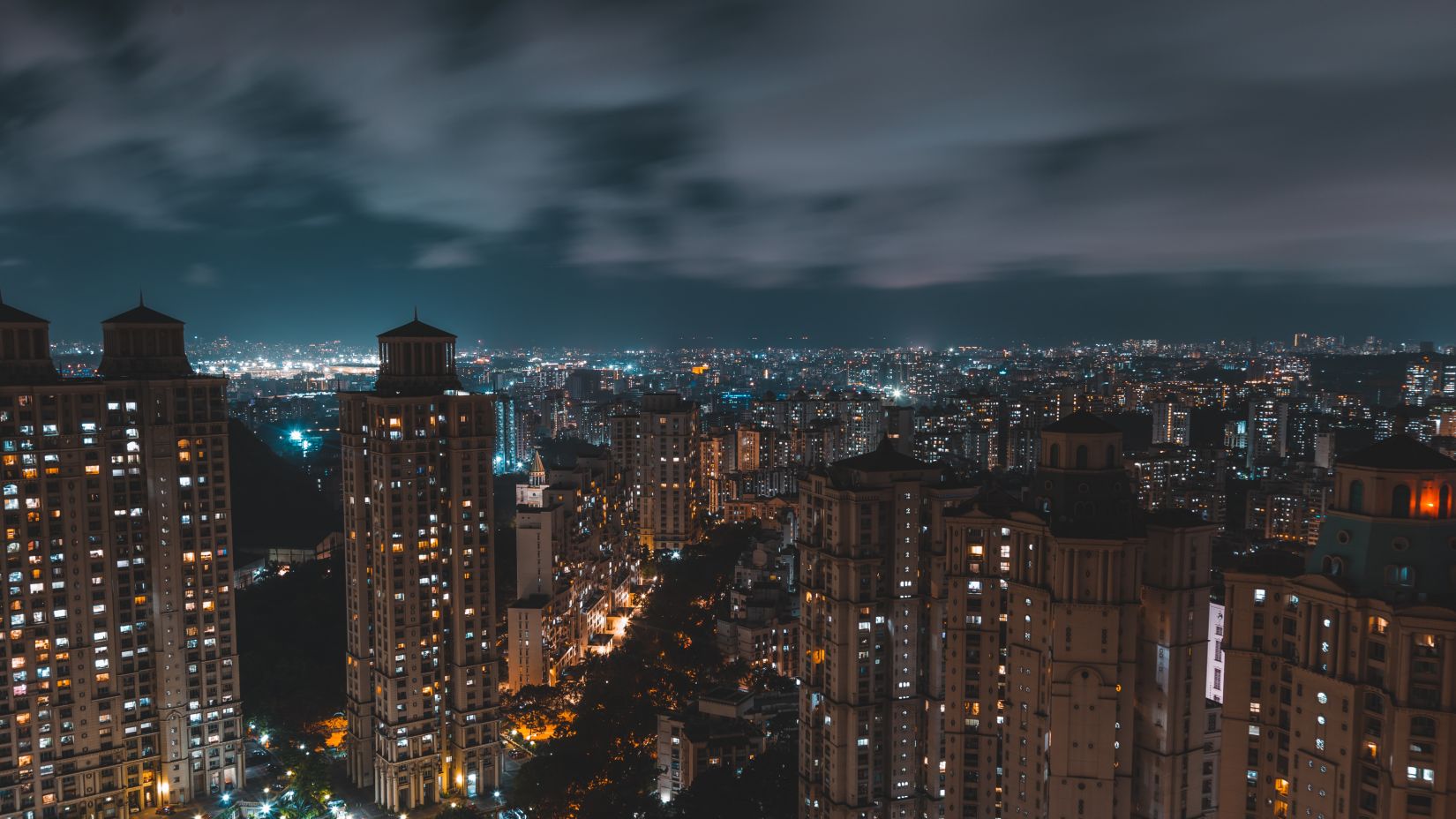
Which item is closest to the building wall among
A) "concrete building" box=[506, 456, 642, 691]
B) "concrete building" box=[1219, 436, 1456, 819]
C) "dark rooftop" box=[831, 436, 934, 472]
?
"concrete building" box=[506, 456, 642, 691]

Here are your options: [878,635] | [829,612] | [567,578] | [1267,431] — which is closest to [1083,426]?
[878,635]

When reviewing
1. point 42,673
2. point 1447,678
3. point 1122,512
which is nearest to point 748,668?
point 1122,512

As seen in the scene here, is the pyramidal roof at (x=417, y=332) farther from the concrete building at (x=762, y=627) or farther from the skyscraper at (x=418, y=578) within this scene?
the concrete building at (x=762, y=627)

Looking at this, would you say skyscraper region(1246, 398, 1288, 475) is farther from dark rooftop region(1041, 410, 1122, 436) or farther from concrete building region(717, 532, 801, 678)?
dark rooftop region(1041, 410, 1122, 436)

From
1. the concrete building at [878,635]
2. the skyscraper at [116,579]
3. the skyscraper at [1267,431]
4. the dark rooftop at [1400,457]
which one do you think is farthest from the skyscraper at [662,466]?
the dark rooftop at [1400,457]

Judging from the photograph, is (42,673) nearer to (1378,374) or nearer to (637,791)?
(637,791)

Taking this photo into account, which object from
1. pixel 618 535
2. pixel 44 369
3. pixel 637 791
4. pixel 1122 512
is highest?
pixel 44 369
